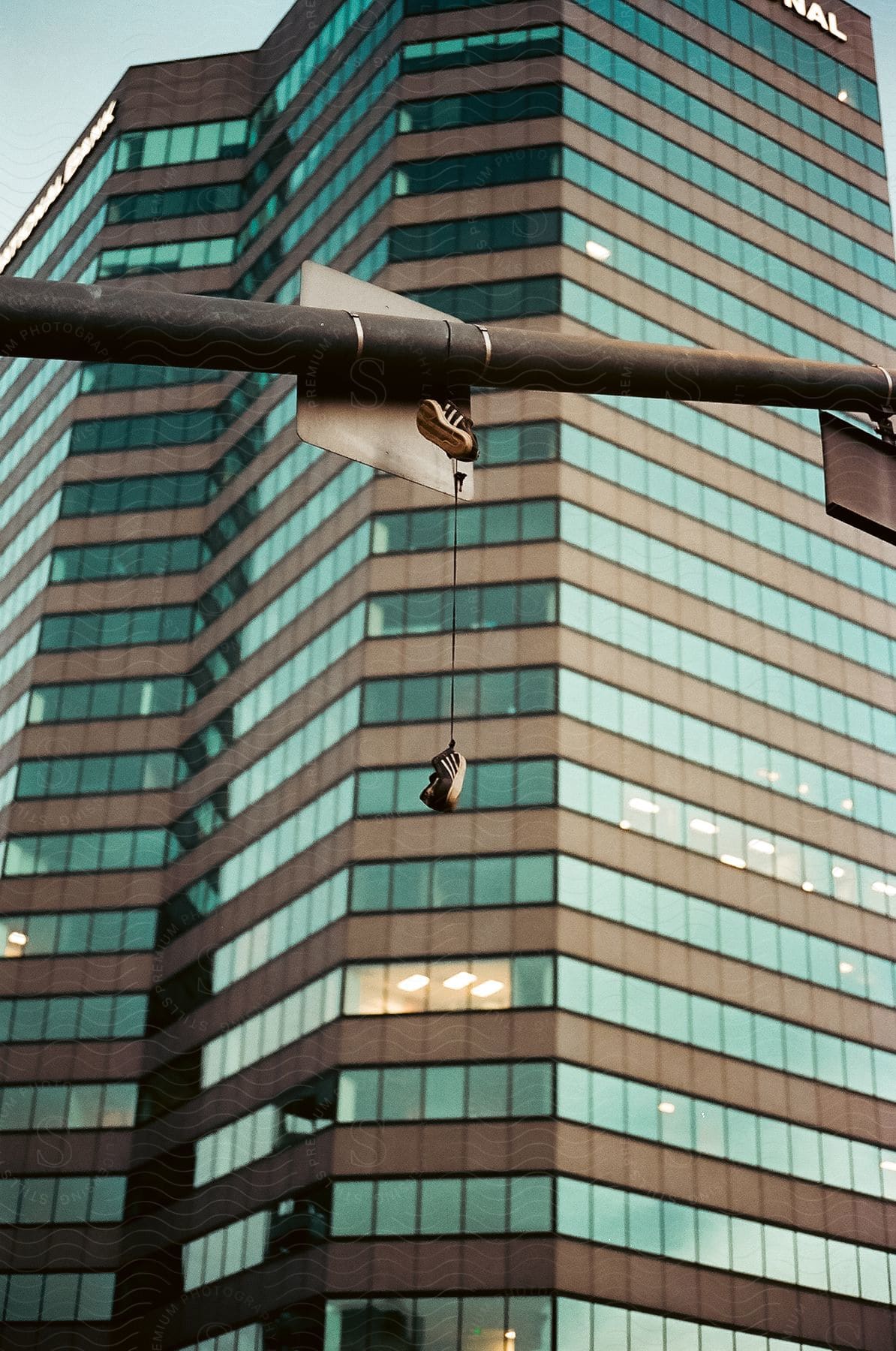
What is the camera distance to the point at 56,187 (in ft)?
294

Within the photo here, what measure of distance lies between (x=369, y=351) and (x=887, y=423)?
97.9 inches

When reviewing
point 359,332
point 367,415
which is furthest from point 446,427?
point 359,332

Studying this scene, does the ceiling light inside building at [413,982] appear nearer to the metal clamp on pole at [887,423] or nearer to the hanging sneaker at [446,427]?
the metal clamp on pole at [887,423]

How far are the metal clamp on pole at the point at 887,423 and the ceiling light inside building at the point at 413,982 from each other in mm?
47027

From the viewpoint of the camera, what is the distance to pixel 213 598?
71938 mm

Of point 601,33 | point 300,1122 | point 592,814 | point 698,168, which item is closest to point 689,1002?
point 592,814

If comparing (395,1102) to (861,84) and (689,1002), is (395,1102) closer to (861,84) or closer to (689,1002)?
(689,1002)

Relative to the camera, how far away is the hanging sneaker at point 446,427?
7086 mm

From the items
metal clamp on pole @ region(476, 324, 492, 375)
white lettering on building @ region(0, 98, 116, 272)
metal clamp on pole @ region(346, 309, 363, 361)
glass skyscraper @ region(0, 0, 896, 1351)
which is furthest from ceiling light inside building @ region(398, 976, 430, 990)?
metal clamp on pole @ region(346, 309, 363, 361)

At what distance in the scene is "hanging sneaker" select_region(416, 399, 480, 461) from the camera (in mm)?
7086

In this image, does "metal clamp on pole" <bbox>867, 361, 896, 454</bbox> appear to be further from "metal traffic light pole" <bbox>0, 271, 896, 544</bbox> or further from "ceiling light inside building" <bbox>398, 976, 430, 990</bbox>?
"ceiling light inside building" <bbox>398, 976, 430, 990</bbox>

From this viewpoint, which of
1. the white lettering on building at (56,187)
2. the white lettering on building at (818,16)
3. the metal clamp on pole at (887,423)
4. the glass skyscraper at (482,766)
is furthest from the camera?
the white lettering on building at (56,187)

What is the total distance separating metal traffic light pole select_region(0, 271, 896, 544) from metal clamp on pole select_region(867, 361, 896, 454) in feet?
0.35

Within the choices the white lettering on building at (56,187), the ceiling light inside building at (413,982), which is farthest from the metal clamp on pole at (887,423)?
the white lettering on building at (56,187)
